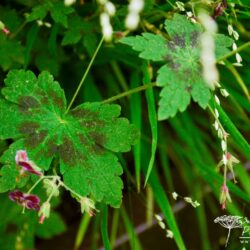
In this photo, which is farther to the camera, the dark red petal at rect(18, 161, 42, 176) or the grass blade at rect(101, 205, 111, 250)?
the grass blade at rect(101, 205, 111, 250)

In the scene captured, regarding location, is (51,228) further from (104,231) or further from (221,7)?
(221,7)

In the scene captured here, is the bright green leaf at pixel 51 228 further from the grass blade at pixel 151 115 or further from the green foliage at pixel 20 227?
the grass blade at pixel 151 115

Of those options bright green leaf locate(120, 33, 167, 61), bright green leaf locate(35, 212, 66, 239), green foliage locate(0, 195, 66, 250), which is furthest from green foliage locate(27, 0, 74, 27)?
bright green leaf locate(35, 212, 66, 239)

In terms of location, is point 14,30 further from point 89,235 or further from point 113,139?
point 89,235

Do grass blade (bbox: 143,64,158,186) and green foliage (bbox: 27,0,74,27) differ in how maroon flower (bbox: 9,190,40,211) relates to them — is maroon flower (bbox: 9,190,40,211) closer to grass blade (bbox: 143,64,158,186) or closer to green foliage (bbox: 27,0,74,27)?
grass blade (bbox: 143,64,158,186)

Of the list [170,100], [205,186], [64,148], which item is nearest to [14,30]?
[64,148]
